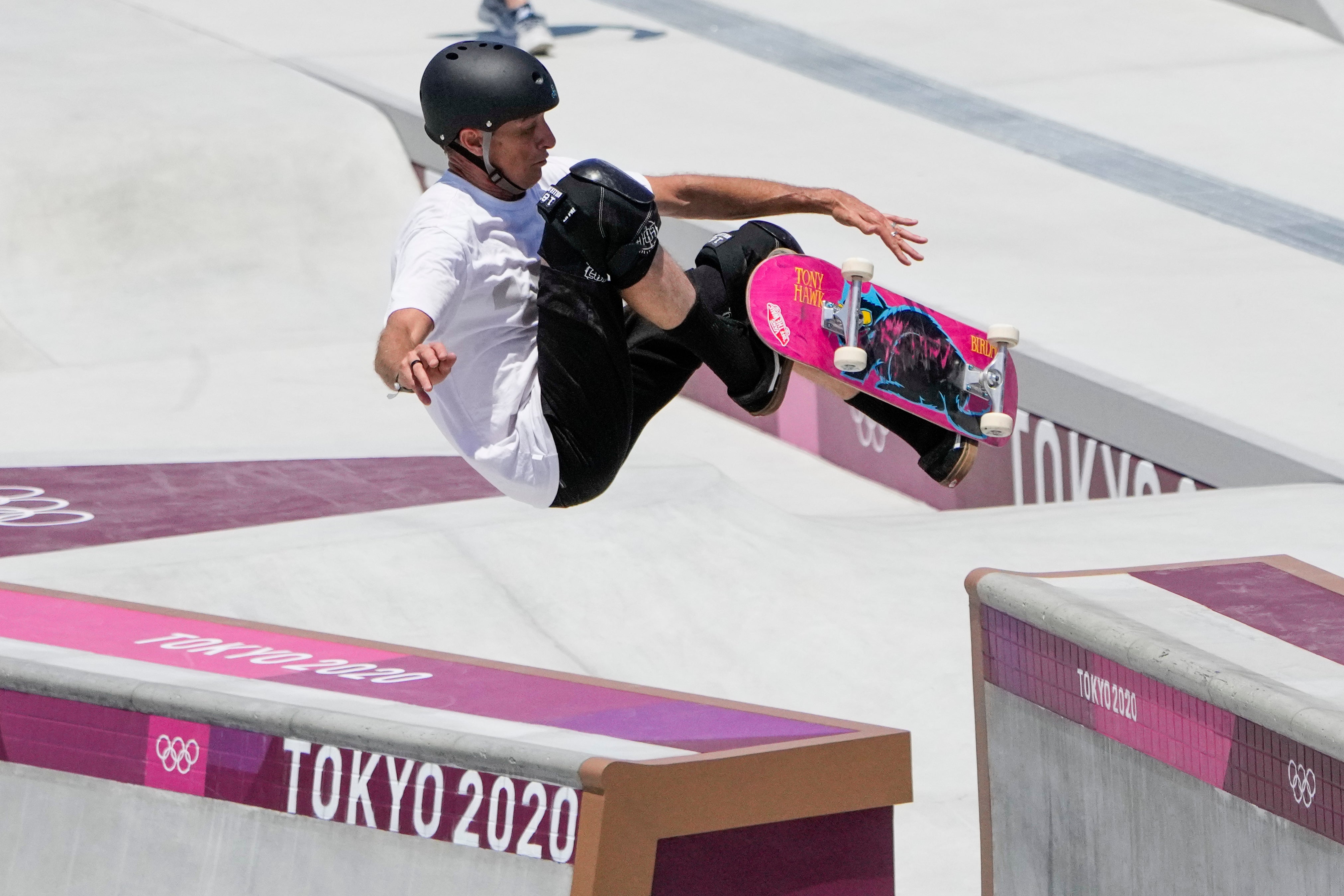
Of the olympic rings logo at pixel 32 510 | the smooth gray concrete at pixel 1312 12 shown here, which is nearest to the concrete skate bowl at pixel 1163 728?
the olympic rings logo at pixel 32 510

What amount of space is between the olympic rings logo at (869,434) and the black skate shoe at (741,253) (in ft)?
17.1

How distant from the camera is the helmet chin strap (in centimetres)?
438

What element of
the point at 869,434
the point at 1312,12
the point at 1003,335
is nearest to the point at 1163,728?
the point at 1003,335

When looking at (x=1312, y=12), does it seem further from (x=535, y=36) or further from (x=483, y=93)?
(x=483, y=93)

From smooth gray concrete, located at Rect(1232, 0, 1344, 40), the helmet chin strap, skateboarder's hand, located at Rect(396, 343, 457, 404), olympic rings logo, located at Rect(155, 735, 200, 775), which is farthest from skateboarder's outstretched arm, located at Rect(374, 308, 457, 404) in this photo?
smooth gray concrete, located at Rect(1232, 0, 1344, 40)

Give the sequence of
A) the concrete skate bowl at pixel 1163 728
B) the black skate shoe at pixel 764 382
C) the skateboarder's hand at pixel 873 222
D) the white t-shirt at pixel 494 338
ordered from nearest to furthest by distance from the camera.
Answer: the concrete skate bowl at pixel 1163 728, the white t-shirt at pixel 494 338, the skateboarder's hand at pixel 873 222, the black skate shoe at pixel 764 382

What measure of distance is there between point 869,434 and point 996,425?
520cm

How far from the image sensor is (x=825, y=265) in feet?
16.7

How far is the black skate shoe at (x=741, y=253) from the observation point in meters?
4.86

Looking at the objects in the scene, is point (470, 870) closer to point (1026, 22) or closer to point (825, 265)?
point (825, 265)

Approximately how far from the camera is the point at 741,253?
4.94 metres

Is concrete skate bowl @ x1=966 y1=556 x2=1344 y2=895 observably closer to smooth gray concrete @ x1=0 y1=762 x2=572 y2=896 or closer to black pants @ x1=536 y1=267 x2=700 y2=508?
black pants @ x1=536 y1=267 x2=700 y2=508

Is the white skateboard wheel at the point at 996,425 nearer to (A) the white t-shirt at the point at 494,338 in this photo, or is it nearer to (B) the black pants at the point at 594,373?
(B) the black pants at the point at 594,373

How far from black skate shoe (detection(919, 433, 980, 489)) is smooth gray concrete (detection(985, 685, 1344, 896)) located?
665 millimetres
